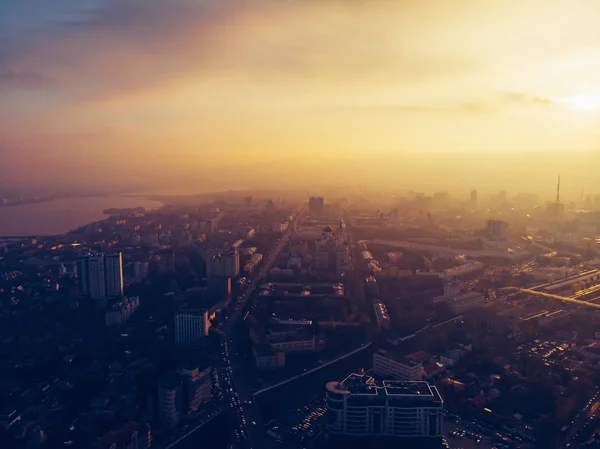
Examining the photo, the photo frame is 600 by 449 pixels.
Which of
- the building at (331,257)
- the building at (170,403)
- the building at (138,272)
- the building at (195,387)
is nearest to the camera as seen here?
the building at (170,403)

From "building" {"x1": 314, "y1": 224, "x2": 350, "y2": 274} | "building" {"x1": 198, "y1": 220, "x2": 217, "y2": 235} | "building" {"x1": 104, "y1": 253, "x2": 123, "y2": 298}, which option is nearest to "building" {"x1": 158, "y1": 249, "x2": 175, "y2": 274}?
"building" {"x1": 104, "y1": 253, "x2": 123, "y2": 298}

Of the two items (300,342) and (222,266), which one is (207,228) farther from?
(300,342)

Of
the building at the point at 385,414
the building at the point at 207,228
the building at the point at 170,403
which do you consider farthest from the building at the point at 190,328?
the building at the point at 207,228

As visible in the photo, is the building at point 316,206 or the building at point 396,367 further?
the building at point 316,206

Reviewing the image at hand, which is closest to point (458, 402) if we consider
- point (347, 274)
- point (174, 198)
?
point (347, 274)

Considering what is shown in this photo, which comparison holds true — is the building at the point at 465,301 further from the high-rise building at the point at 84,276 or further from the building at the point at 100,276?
the high-rise building at the point at 84,276

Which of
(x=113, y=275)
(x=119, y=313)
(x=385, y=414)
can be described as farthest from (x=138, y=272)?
(x=385, y=414)

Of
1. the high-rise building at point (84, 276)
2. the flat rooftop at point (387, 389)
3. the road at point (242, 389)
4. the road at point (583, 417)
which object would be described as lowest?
the road at point (583, 417)

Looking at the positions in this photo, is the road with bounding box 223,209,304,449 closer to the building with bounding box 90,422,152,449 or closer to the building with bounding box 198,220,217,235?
the building with bounding box 90,422,152,449

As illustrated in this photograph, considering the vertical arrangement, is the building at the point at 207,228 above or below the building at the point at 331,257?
above
